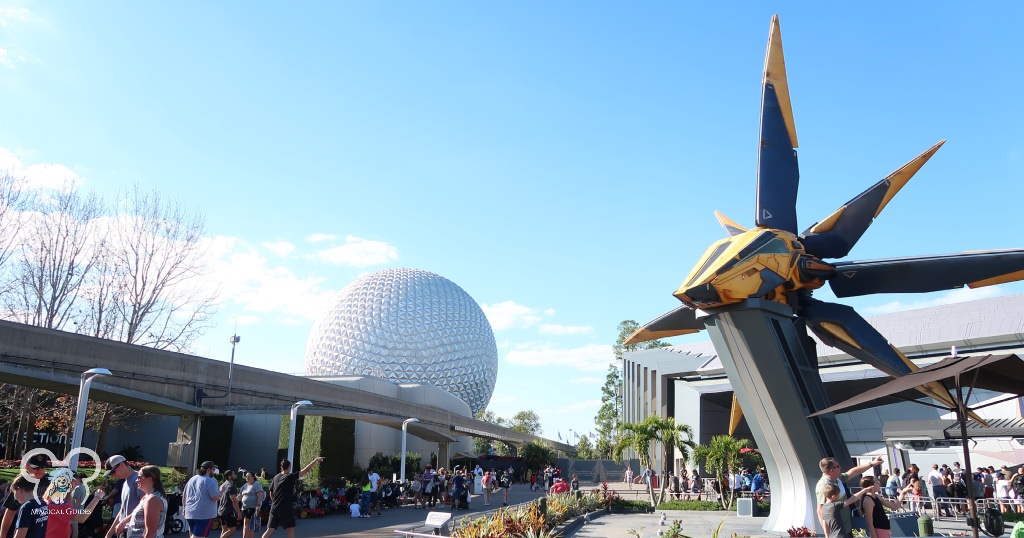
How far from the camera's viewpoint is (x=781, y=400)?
42.1 ft

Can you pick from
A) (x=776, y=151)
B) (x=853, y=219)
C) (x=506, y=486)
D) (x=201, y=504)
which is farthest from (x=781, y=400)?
(x=506, y=486)

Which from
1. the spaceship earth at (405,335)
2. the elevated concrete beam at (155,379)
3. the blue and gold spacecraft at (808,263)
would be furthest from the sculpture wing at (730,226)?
the spaceship earth at (405,335)

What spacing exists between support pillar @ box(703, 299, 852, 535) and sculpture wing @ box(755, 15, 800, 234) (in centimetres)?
197

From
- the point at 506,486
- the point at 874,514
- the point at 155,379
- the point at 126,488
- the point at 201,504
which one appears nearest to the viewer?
the point at 874,514

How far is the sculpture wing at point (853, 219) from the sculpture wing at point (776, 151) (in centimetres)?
50

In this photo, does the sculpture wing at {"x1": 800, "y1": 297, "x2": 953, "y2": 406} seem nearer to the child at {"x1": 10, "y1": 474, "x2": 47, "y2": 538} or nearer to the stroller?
the child at {"x1": 10, "y1": 474, "x2": 47, "y2": 538}

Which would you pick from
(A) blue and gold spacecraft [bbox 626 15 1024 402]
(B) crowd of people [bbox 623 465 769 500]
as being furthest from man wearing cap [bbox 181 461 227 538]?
(B) crowd of people [bbox 623 465 769 500]

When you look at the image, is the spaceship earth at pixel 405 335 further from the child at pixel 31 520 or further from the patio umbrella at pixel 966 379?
the child at pixel 31 520

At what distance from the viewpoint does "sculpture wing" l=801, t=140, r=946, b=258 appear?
13.3m

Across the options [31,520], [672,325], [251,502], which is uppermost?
[672,325]

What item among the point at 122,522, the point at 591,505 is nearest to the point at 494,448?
the point at 591,505

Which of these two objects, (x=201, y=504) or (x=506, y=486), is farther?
(x=506, y=486)

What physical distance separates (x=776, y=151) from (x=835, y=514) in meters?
9.23

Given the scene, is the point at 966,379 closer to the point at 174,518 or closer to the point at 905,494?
the point at 905,494
